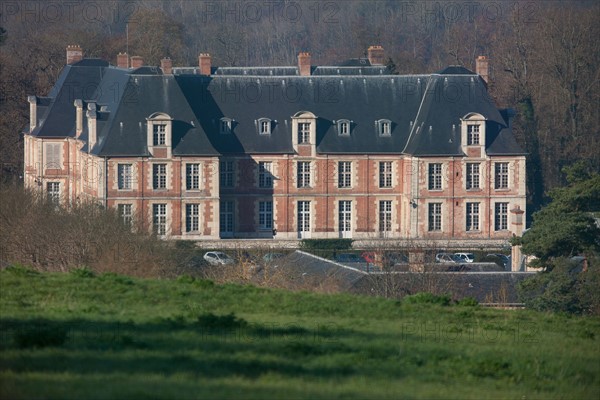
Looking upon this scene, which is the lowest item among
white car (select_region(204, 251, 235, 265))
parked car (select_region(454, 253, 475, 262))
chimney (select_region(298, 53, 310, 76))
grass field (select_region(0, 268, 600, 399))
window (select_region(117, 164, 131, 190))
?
parked car (select_region(454, 253, 475, 262))

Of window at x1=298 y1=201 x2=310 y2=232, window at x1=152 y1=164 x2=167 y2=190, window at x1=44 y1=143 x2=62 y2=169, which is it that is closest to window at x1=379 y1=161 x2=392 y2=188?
window at x1=298 y1=201 x2=310 y2=232

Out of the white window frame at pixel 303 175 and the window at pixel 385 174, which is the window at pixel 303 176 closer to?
the white window frame at pixel 303 175

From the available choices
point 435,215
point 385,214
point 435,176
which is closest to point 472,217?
point 435,215

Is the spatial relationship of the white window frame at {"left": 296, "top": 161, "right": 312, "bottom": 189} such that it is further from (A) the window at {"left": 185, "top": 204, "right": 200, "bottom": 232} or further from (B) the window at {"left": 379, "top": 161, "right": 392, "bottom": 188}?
(A) the window at {"left": 185, "top": 204, "right": 200, "bottom": 232}

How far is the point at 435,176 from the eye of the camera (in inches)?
2143

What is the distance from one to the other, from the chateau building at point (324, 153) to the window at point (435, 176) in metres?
0.04

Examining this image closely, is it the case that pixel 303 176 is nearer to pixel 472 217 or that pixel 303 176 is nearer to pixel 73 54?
pixel 472 217

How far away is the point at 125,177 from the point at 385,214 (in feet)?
34.8

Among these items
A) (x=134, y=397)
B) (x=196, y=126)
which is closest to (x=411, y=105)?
(x=196, y=126)

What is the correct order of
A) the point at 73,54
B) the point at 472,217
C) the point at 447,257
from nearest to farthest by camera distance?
the point at 447,257, the point at 472,217, the point at 73,54

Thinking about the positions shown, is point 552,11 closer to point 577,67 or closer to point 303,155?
point 577,67

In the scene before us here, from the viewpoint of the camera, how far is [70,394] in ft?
40.7

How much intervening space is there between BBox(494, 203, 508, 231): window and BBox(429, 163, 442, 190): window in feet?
7.98

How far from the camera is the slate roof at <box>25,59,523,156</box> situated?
173ft
